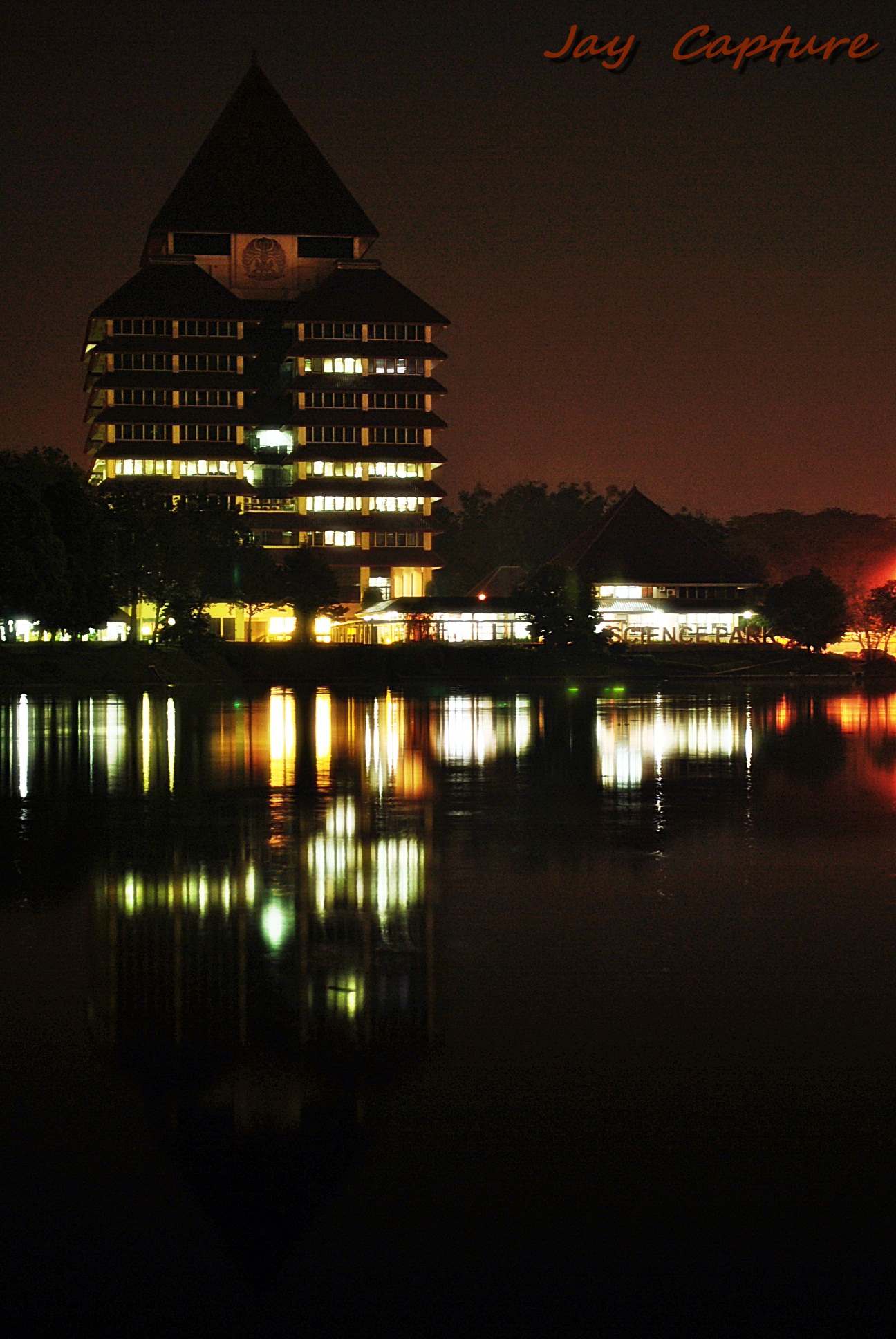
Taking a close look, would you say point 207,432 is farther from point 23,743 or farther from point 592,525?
point 23,743

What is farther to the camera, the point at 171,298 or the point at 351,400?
the point at 351,400

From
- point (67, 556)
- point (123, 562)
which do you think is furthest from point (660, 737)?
point (123, 562)

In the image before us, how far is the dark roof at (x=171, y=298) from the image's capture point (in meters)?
Result: 144

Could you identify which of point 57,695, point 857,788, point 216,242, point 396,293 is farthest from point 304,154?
point 857,788

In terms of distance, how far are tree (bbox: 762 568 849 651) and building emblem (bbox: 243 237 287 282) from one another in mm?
68673

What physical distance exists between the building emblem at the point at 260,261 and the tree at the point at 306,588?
4859 cm

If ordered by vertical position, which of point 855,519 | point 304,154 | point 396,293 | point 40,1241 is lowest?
point 40,1241

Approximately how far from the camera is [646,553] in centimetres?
13838

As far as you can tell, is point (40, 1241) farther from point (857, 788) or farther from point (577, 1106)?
point (857, 788)

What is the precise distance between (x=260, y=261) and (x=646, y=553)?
171 feet

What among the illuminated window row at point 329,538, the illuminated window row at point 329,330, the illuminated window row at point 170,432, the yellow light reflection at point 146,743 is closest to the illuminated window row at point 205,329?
the illuminated window row at point 329,330

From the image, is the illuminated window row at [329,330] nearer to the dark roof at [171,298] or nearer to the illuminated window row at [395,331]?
the illuminated window row at [395,331]

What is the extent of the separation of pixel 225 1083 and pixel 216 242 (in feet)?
526

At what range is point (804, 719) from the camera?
47875mm
